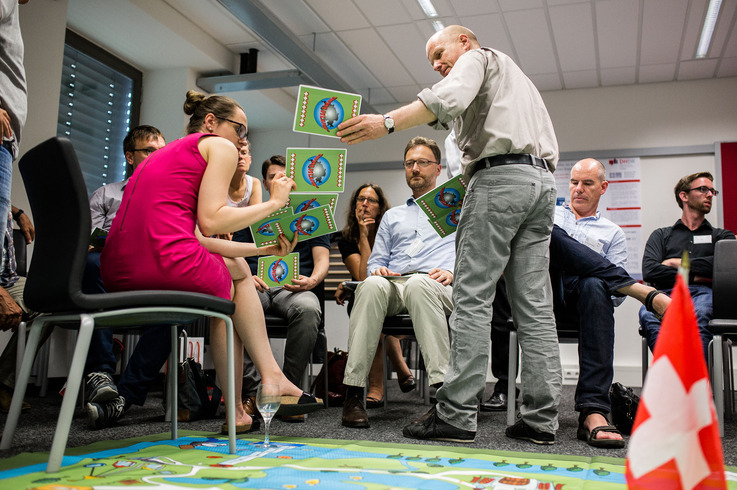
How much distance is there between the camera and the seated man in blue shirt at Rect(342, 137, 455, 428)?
2.31m

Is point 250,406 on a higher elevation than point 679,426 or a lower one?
lower

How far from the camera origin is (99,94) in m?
4.86

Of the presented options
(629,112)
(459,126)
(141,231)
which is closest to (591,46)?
(629,112)

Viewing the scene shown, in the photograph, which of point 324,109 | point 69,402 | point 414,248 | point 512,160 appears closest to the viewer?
point 69,402

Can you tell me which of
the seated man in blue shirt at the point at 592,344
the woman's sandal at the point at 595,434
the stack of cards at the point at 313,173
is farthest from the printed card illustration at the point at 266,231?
the woman's sandal at the point at 595,434

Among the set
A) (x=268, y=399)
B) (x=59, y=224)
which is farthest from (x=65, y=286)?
(x=268, y=399)

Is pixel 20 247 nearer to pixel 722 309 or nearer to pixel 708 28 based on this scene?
pixel 722 309

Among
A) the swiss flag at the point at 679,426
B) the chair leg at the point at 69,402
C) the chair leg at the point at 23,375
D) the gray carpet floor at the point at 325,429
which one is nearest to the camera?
the swiss flag at the point at 679,426

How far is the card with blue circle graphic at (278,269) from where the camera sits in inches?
106

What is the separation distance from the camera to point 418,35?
15.9 feet

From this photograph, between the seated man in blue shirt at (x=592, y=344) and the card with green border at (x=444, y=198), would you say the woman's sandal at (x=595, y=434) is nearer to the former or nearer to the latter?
the seated man in blue shirt at (x=592, y=344)

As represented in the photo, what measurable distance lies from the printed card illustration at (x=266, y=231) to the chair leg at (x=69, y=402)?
88 centimetres

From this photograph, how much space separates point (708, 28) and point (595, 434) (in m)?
3.93

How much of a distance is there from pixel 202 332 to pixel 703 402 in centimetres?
365
